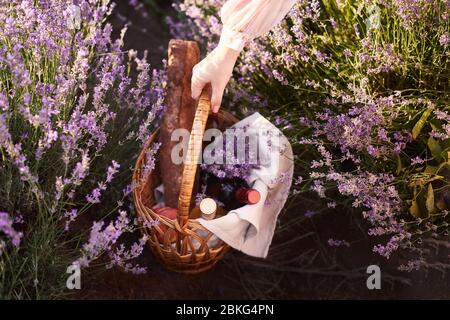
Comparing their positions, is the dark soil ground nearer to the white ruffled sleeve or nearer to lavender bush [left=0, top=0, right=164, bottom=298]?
lavender bush [left=0, top=0, right=164, bottom=298]

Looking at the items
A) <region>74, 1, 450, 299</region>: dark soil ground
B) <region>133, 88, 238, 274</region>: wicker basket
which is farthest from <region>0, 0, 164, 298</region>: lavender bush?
<region>74, 1, 450, 299</region>: dark soil ground

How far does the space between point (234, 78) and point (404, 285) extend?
122cm

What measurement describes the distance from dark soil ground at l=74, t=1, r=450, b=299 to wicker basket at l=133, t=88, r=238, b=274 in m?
0.10

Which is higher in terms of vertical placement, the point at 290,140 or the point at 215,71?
the point at 215,71

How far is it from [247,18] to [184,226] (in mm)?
738

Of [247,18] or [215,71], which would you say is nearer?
[247,18]

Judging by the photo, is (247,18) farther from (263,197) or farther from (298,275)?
(298,275)

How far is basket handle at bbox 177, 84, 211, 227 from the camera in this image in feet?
5.94

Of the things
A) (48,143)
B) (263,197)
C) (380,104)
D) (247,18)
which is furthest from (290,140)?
(48,143)

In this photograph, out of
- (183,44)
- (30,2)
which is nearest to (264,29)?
(183,44)

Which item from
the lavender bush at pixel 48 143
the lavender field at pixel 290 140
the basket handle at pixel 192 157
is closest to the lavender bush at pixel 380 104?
the lavender field at pixel 290 140

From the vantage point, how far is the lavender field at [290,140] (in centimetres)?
175

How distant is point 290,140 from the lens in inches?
86.4

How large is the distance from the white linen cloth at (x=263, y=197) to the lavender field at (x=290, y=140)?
8 centimetres
